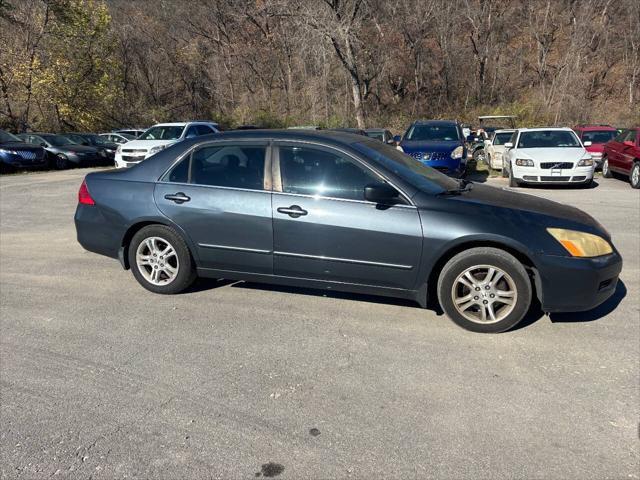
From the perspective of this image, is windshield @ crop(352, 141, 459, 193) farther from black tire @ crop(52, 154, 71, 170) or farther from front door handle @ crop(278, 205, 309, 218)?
black tire @ crop(52, 154, 71, 170)

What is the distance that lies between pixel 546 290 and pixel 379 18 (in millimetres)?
36472

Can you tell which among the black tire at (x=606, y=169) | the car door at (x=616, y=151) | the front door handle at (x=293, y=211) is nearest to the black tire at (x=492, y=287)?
the front door handle at (x=293, y=211)

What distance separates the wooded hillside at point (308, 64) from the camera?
27734 millimetres

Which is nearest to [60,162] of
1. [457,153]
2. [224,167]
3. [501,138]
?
[457,153]

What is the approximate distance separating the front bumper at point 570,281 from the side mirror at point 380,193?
4.02ft

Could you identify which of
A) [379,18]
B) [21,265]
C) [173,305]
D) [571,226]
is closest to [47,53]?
[379,18]

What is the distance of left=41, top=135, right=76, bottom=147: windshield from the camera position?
21078mm

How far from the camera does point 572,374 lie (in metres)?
3.39

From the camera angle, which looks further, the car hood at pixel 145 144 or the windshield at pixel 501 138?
the windshield at pixel 501 138

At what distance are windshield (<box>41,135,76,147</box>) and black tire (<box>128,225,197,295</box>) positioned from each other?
1877cm

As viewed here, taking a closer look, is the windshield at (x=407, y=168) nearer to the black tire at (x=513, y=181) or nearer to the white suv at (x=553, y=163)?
the white suv at (x=553, y=163)

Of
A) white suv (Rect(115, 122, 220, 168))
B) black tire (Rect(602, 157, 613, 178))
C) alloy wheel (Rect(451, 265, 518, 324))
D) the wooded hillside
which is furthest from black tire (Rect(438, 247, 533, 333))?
the wooded hillside

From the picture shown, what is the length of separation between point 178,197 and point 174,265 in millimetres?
665

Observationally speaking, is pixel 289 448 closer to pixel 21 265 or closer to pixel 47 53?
pixel 21 265
